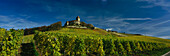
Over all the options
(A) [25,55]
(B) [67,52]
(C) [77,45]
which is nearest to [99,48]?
(C) [77,45]

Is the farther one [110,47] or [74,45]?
Result: [110,47]

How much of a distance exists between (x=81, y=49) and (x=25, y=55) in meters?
8.84

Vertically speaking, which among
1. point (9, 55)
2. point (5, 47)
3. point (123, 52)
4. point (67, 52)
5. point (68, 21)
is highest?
Answer: point (68, 21)

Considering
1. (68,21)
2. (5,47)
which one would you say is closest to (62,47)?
(5,47)

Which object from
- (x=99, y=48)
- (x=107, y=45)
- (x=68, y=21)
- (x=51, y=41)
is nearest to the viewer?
(x=51, y=41)

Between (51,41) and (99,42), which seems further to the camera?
(99,42)

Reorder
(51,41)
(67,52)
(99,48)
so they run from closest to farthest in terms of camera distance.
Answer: (51,41) < (67,52) < (99,48)

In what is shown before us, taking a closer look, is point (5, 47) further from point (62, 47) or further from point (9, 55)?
point (62, 47)

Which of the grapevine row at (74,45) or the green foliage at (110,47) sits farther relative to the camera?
Result: the green foliage at (110,47)

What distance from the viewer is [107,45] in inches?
741

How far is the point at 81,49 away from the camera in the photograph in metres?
14.8

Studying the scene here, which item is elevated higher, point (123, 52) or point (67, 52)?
point (67, 52)

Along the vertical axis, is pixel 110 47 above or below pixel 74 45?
below

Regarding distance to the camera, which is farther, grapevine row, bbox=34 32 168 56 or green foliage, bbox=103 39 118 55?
green foliage, bbox=103 39 118 55
